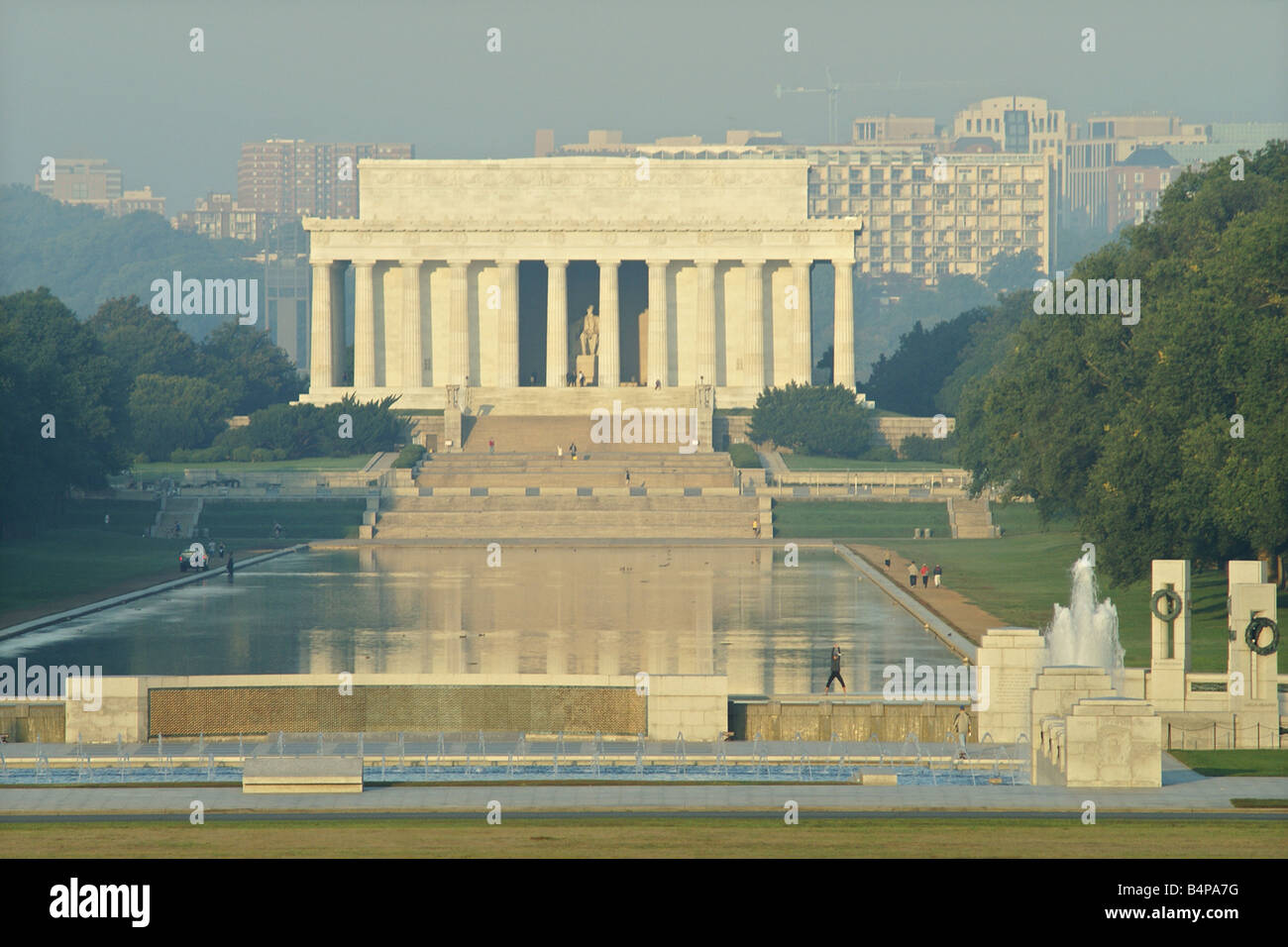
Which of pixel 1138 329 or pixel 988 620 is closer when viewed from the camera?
pixel 988 620

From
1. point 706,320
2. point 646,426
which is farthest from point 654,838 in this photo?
point 706,320

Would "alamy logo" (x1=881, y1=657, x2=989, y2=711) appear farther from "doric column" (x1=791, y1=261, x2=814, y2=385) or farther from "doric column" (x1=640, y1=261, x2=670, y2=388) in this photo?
"doric column" (x1=791, y1=261, x2=814, y2=385)

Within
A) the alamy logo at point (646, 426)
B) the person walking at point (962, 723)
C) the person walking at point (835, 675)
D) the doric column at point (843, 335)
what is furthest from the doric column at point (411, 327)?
the person walking at point (962, 723)

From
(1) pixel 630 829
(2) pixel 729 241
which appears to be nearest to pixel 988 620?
(1) pixel 630 829

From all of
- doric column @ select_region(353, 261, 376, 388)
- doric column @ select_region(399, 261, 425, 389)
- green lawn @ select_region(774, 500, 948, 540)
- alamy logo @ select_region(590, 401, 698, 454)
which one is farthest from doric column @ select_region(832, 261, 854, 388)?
green lawn @ select_region(774, 500, 948, 540)

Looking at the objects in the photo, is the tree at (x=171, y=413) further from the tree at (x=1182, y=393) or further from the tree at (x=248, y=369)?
the tree at (x=1182, y=393)

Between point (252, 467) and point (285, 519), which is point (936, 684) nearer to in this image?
point (285, 519)
